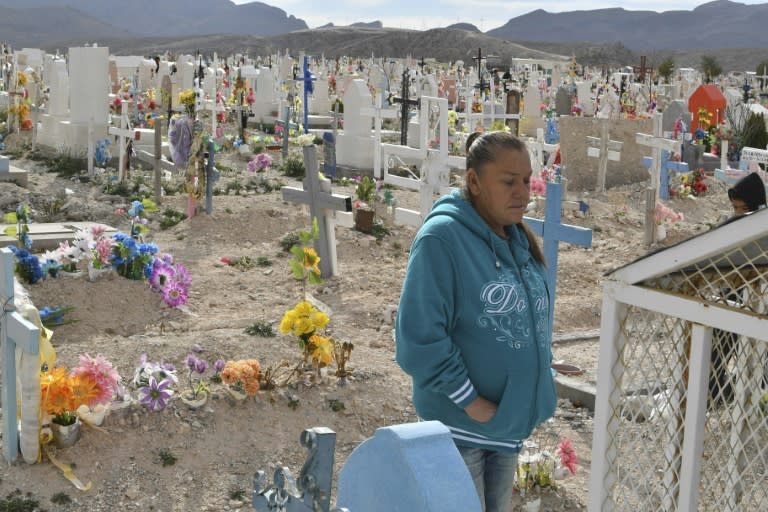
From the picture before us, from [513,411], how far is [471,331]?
238mm

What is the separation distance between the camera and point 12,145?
16.8 m

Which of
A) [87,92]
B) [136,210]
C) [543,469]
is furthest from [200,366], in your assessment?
[87,92]

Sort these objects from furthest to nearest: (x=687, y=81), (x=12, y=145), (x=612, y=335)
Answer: (x=687, y=81), (x=12, y=145), (x=612, y=335)

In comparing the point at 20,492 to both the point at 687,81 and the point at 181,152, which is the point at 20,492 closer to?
the point at 181,152

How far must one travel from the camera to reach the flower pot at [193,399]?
5117mm

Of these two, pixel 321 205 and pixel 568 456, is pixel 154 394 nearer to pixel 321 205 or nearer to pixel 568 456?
pixel 568 456

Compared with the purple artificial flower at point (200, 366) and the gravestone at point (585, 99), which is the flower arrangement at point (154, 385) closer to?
the purple artificial flower at point (200, 366)

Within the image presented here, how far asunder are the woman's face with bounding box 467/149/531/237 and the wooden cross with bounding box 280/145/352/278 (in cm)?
A: 602

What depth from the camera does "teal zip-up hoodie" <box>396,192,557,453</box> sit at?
8.81 feet

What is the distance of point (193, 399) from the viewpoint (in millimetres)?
5148

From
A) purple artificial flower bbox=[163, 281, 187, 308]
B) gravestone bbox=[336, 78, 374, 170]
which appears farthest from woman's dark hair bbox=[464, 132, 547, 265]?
gravestone bbox=[336, 78, 374, 170]

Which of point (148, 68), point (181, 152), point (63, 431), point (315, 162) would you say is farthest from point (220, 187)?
point (148, 68)

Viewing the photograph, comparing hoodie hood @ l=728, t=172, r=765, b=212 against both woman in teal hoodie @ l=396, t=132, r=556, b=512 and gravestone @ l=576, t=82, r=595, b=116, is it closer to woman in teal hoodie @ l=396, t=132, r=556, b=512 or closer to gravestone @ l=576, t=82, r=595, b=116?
woman in teal hoodie @ l=396, t=132, r=556, b=512

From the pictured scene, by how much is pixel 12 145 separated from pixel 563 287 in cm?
1082
